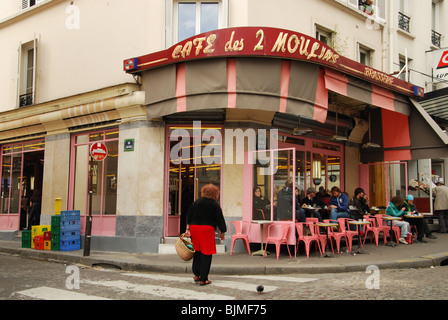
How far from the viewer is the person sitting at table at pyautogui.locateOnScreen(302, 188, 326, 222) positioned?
11.6 metres

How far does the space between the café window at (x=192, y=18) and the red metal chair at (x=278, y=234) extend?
17.8 feet

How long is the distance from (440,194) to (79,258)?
1147 centimetres

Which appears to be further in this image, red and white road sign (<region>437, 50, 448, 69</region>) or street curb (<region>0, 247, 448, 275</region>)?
red and white road sign (<region>437, 50, 448, 69</region>)

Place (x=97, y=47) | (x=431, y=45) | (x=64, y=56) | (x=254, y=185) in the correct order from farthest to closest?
(x=431, y=45) < (x=64, y=56) < (x=97, y=47) < (x=254, y=185)

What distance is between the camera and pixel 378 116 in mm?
14398

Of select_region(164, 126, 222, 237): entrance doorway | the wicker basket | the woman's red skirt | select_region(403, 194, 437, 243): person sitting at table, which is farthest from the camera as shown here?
select_region(403, 194, 437, 243): person sitting at table

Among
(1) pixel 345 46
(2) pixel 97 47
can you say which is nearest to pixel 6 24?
(2) pixel 97 47

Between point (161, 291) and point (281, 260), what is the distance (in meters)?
3.78

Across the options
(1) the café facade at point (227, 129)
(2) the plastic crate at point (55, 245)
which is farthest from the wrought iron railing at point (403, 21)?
(2) the plastic crate at point (55, 245)

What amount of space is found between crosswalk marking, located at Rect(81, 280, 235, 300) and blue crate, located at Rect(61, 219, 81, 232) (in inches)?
191

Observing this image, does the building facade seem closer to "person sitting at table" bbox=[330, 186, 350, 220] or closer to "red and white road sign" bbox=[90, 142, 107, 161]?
"red and white road sign" bbox=[90, 142, 107, 161]

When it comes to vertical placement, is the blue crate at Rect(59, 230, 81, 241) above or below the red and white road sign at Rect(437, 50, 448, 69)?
below

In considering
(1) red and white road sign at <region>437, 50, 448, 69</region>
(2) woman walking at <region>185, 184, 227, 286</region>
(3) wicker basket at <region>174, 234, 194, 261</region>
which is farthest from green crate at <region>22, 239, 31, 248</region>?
(1) red and white road sign at <region>437, 50, 448, 69</region>
